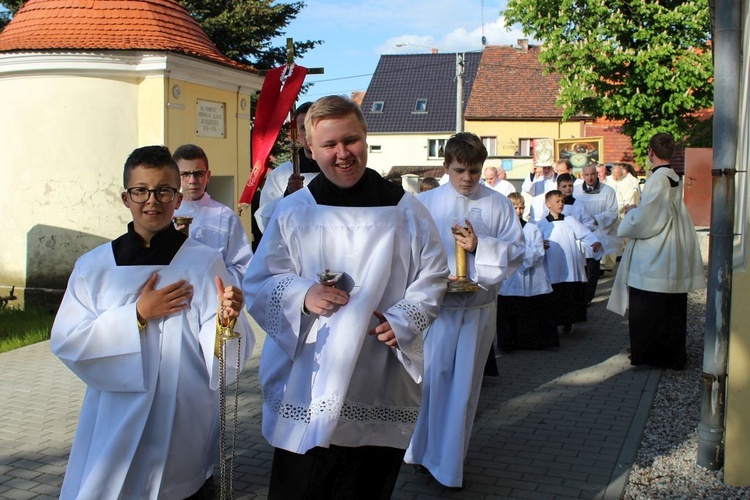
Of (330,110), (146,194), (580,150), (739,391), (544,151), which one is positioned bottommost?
(739,391)

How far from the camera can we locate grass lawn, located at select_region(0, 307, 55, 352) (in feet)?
34.4

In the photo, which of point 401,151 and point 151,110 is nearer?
point 151,110

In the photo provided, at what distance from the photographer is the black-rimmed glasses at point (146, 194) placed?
12.3 feet

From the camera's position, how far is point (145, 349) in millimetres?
3668

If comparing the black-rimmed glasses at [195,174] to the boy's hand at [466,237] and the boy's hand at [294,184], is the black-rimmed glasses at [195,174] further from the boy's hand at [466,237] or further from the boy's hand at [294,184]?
the boy's hand at [466,237]

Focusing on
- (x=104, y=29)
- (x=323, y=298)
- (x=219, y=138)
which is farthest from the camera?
(x=219, y=138)

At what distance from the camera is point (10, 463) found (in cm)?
584

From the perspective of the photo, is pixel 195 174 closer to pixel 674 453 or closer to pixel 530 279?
Result: pixel 674 453

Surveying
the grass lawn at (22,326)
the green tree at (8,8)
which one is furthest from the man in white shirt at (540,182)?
the green tree at (8,8)

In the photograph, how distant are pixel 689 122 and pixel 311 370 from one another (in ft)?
80.1

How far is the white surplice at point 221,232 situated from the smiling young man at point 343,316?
225 centimetres

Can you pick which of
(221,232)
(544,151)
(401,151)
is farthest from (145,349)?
(401,151)

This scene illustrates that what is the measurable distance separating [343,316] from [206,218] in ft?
9.08

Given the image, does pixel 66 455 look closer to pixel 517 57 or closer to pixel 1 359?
pixel 1 359
